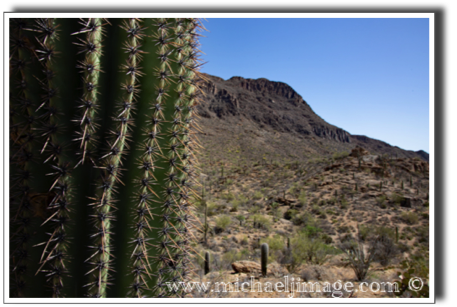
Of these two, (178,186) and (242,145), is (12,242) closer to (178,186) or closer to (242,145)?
(178,186)

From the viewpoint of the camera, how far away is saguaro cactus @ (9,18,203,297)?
1781 millimetres

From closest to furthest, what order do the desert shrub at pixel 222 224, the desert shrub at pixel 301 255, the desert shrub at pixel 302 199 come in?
the desert shrub at pixel 301 255, the desert shrub at pixel 222 224, the desert shrub at pixel 302 199

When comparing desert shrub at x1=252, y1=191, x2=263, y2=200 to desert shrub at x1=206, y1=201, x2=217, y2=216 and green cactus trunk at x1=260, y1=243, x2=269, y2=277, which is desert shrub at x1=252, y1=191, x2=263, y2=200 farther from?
green cactus trunk at x1=260, y1=243, x2=269, y2=277

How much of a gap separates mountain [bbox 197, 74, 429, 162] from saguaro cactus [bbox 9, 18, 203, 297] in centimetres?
2448

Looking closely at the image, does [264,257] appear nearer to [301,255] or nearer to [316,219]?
[301,255]

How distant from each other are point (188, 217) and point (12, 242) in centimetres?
143

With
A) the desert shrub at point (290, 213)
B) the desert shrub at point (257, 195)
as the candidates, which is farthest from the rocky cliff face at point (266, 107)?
the desert shrub at point (290, 213)

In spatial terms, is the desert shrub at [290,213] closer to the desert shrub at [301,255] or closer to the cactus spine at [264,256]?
the desert shrub at [301,255]

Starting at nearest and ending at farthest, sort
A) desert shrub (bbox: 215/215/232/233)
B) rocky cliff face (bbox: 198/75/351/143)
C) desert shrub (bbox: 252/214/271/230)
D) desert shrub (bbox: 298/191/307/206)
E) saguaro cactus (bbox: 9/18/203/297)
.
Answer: saguaro cactus (bbox: 9/18/203/297), desert shrub (bbox: 215/215/232/233), desert shrub (bbox: 252/214/271/230), desert shrub (bbox: 298/191/307/206), rocky cliff face (bbox: 198/75/351/143)

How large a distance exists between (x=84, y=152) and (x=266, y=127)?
229 ft

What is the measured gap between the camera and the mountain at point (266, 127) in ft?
147

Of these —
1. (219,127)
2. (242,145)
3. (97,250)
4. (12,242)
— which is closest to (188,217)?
(97,250)

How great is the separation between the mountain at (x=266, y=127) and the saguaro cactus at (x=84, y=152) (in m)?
24.5

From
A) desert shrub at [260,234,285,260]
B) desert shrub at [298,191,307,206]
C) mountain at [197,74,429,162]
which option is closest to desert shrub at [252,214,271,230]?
desert shrub at [260,234,285,260]
